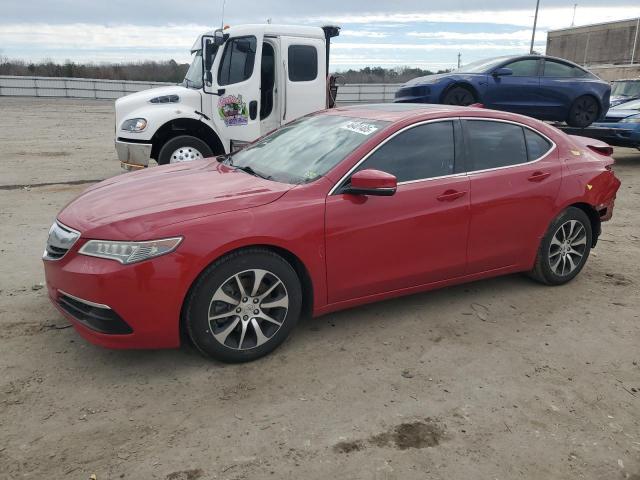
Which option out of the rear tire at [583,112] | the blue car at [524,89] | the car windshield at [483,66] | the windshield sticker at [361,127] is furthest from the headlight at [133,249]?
the rear tire at [583,112]

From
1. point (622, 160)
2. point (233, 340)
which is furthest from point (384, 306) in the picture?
point (622, 160)

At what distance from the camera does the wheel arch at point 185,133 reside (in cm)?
841

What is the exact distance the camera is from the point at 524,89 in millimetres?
10602

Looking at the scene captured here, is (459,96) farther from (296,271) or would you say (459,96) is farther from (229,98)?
(296,271)

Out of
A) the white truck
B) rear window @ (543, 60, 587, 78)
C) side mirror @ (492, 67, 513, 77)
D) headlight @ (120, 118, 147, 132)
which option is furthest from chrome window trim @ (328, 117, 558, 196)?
rear window @ (543, 60, 587, 78)

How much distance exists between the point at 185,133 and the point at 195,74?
1275mm

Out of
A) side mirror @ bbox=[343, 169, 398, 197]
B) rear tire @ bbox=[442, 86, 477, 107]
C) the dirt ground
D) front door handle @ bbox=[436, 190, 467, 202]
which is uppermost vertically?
rear tire @ bbox=[442, 86, 477, 107]

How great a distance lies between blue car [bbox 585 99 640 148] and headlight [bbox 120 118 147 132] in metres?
8.37

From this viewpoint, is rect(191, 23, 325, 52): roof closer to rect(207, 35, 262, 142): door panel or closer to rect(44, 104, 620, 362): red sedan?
rect(207, 35, 262, 142): door panel

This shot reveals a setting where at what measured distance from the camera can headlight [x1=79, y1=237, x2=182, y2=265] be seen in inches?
123

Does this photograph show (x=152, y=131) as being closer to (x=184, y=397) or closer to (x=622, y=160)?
(x=184, y=397)

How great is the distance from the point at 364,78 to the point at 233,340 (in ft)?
112

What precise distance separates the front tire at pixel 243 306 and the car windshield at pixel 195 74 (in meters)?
6.32

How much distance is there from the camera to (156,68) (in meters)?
42.5
